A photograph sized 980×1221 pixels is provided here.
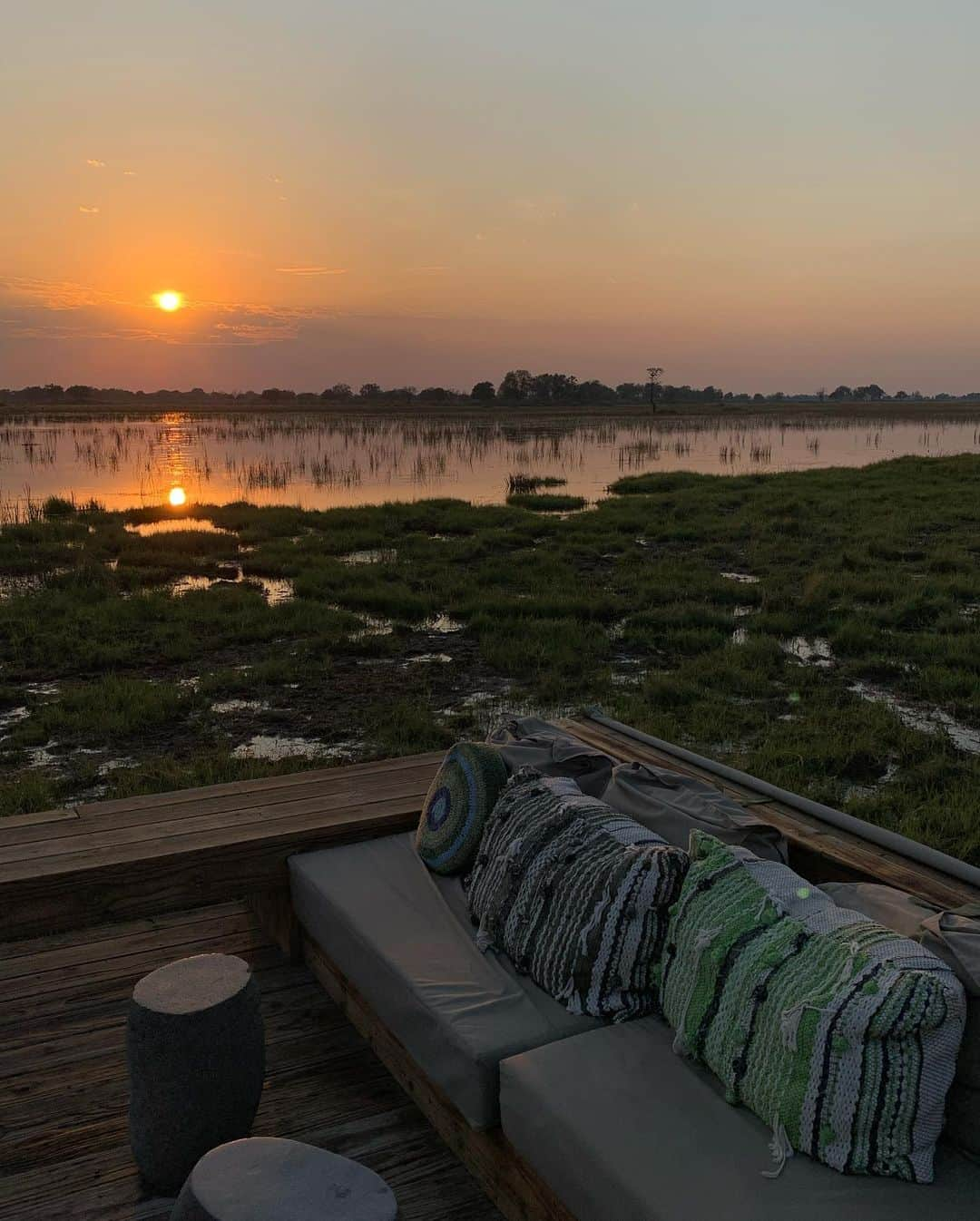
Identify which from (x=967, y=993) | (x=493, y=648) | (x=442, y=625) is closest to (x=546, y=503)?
(x=442, y=625)

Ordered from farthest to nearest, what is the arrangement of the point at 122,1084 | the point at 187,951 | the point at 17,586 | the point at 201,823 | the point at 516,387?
1. the point at 516,387
2. the point at 17,586
3. the point at 187,951
4. the point at 201,823
5. the point at 122,1084

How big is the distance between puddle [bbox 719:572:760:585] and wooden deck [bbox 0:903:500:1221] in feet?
24.8

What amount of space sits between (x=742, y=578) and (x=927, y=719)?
4.80 meters

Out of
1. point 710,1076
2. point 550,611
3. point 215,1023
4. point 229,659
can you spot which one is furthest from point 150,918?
point 550,611

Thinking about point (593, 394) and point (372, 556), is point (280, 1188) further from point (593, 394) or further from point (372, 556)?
point (593, 394)

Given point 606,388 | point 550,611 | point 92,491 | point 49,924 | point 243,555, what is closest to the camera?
point 49,924

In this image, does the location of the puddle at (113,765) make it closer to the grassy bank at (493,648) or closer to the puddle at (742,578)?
the grassy bank at (493,648)

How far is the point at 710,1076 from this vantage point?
2.02 meters

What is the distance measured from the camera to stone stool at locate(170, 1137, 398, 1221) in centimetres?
157

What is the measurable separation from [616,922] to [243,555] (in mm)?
10668

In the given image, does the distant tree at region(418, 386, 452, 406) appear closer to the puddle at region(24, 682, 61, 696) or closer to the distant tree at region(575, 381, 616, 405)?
the distant tree at region(575, 381, 616, 405)

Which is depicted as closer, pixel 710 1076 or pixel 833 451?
pixel 710 1076

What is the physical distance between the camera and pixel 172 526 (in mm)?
14789

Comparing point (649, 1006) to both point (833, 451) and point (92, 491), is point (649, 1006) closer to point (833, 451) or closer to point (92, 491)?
point (92, 491)
